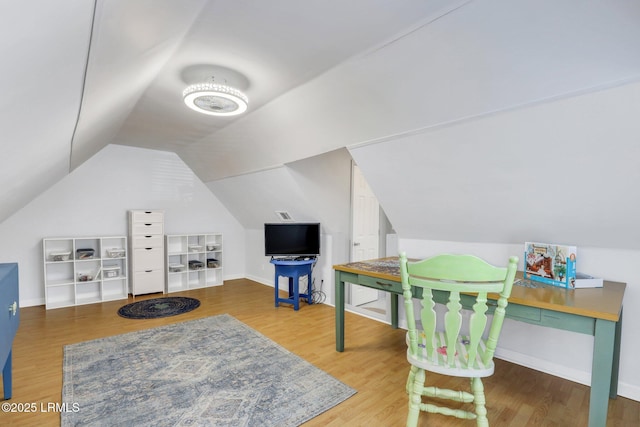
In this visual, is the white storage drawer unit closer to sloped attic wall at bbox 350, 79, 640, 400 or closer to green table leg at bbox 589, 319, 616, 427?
sloped attic wall at bbox 350, 79, 640, 400

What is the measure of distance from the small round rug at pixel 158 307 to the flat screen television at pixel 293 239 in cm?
128

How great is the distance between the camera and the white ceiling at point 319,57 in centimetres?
114

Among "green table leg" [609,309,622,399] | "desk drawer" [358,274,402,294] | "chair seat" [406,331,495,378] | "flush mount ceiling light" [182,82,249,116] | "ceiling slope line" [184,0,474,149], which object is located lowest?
"green table leg" [609,309,622,399]

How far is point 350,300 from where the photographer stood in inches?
169

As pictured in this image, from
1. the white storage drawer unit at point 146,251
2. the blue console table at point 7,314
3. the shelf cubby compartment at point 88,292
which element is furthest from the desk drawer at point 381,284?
the shelf cubby compartment at point 88,292

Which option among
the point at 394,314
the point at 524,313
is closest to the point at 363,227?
the point at 394,314

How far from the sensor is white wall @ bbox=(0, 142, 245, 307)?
13.3ft

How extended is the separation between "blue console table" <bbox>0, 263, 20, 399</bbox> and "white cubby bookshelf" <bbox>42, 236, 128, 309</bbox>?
95.7 inches

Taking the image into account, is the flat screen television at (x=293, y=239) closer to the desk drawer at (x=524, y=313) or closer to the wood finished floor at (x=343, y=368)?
the wood finished floor at (x=343, y=368)

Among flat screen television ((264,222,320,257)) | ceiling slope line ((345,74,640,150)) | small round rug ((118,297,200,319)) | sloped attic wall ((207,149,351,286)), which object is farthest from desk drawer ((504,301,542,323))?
small round rug ((118,297,200,319))

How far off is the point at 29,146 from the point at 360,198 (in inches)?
137

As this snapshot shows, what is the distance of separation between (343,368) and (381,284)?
755 mm

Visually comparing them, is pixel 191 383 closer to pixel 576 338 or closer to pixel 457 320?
pixel 457 320

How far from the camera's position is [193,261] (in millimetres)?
5227
